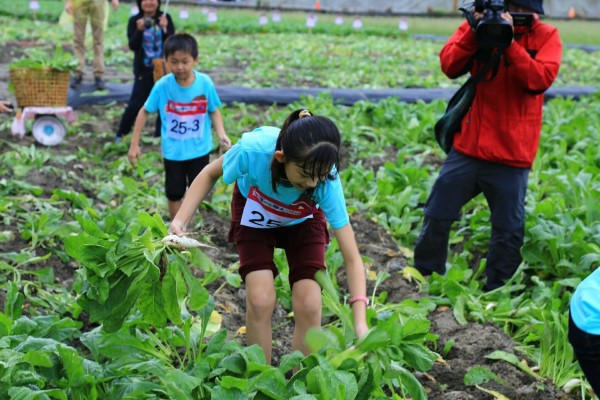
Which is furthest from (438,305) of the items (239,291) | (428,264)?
(239,291)

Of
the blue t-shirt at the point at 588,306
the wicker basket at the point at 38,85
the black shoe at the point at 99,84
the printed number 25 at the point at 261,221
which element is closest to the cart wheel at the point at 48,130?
the wicker basket at the point at 38,85

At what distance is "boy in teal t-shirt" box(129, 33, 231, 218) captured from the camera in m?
5.30

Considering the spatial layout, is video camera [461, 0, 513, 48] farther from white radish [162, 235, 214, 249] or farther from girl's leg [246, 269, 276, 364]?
white radish [162, 235, 214, 249]

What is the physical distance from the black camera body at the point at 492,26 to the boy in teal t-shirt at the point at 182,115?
180 cm

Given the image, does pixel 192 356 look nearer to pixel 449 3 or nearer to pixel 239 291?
pixel 239 291

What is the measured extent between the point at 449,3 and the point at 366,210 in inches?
1185

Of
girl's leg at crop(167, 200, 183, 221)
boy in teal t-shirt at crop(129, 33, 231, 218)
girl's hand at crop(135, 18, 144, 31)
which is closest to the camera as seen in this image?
boy in teal t-shirt at crop(129, 33, 231, 218)

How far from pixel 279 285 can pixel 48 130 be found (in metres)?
4.16

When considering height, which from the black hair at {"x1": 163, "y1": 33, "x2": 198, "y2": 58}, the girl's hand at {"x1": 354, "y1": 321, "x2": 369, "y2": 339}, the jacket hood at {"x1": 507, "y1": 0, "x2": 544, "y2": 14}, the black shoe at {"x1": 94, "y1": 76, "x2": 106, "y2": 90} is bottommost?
the girl's hand at {"x1": 354, "y1": 321, "x2": 369, "y2": 339}

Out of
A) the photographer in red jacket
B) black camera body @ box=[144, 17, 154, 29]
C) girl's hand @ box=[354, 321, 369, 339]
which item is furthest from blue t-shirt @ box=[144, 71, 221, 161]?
black camera body @ box=[144, 17, 154, 29]

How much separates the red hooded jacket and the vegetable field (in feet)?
1.98

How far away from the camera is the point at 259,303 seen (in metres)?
3.23

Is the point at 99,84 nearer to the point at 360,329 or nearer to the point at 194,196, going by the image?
the point at 194,196

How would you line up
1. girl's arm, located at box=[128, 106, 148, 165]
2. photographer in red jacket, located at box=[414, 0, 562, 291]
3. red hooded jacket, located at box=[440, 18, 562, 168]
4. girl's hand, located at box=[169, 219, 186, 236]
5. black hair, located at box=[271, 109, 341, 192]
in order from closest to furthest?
black hair, located at box=[271, 109, 341, 192]
girl's hand, located at box=[169, 219, 186, 236]
photographer in red jacket, located at box=[414, 0, 562, 291]
red hooded jacket, located at box=[440, 18, 562, 168]
girl's arm, located at box=[128, 106, 148, 165]
